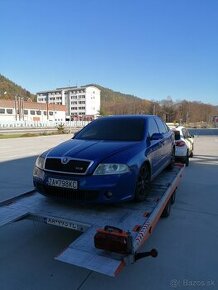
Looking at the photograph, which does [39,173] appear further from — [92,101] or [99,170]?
[92,101]

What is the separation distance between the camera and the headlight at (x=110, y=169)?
162 inches

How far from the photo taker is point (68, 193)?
4.22 m

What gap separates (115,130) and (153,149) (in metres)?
0.79

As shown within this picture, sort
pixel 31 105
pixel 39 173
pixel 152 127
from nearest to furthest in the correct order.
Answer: pixel 39 173 → pixel 152 127 → pixel 31 105

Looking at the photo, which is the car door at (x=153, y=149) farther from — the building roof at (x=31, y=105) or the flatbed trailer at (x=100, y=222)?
the building roof at (x=31, y=105)

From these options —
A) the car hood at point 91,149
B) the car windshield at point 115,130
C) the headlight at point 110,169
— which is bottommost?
the headlight at point 110,169

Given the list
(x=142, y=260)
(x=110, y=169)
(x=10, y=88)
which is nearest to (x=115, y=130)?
(x=110, y=169)

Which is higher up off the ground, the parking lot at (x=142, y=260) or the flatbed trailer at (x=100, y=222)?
the flatbed trailer at (x=100, y=222)

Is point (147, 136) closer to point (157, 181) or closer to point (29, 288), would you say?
point (157, 181)

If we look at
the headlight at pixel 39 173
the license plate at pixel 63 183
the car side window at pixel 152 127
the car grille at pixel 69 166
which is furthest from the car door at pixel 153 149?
the headlight at pixel 39 173

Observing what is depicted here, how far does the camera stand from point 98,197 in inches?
162

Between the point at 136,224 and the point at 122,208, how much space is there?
23.0 inches

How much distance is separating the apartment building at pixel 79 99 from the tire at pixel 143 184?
409ft

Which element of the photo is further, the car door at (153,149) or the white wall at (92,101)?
the white wall at (92,101)
